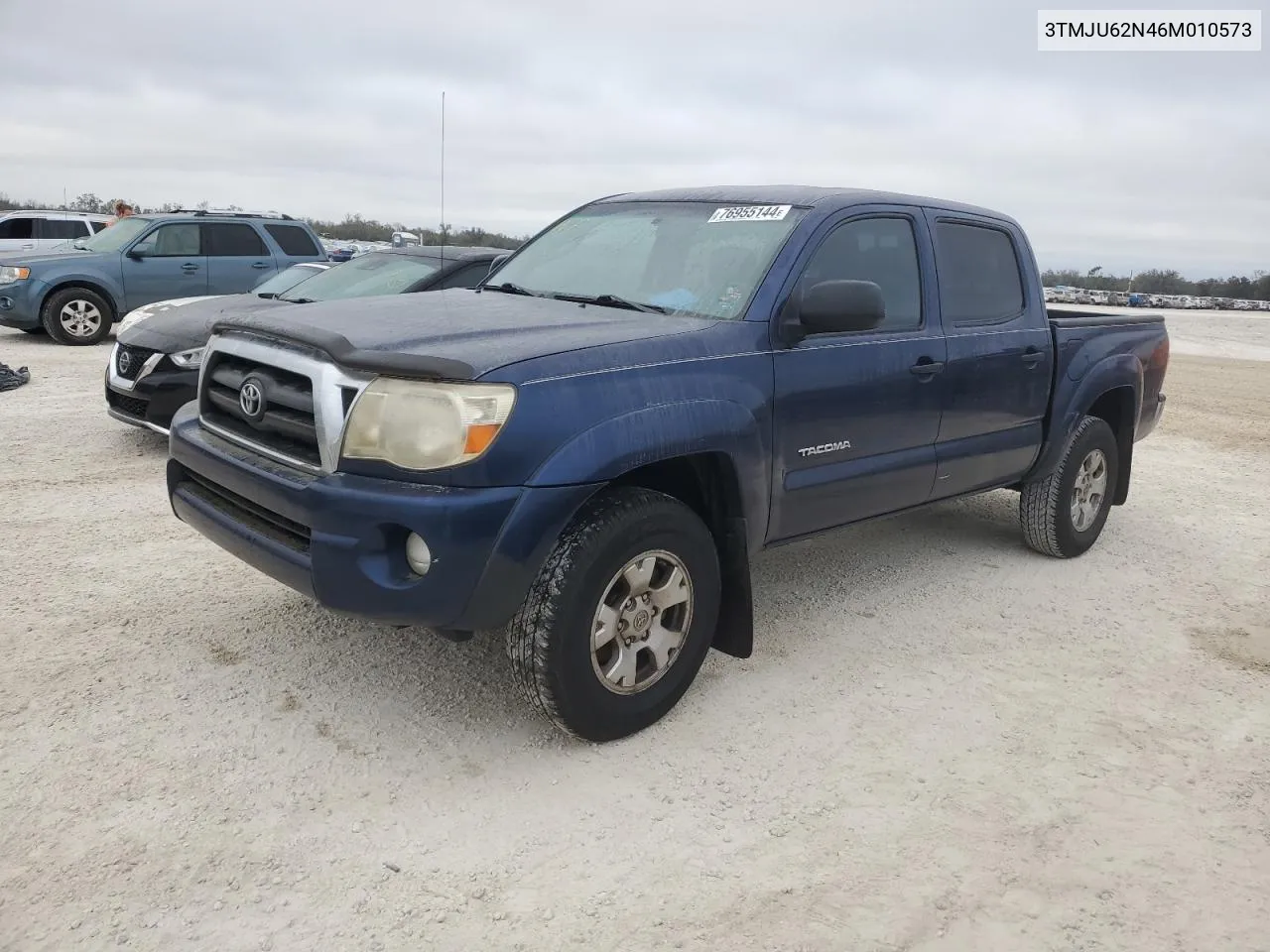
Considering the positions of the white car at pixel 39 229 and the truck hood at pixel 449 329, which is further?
the white car at pixel 39 229

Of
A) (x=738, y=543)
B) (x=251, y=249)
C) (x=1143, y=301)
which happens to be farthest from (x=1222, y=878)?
(x=1143, y=301)

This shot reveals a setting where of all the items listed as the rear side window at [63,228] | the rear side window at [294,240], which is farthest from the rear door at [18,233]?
the rear side window at [294,240]

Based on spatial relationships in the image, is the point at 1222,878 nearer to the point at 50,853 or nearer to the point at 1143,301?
the point at 50,853

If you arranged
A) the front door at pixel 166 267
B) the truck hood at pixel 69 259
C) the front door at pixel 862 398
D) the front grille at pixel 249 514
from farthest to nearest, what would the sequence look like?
1. the front door at pixel 166 267
2. the truck hood at pixel 69 259
3. the front door at pixel 862 398
4. the front grille at pixel 249 514

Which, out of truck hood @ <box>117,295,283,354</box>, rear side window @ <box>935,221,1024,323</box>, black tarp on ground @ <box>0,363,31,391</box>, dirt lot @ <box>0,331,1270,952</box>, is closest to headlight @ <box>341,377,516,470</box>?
dirt lot @ <box>0,331,1270,952</box>

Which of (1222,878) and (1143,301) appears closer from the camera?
(1222,878)

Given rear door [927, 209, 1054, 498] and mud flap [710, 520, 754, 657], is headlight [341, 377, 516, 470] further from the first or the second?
rear door [927, 209, 1054, 498]

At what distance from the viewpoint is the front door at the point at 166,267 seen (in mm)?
12609

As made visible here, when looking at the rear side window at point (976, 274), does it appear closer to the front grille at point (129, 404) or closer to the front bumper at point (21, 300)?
the front grille at point (129, 404)

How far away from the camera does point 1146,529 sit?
20.4 feet

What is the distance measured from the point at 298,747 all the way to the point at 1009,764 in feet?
7.52

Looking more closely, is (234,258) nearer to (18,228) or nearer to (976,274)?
(18,228)

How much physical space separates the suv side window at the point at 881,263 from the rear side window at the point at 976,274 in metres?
0.20

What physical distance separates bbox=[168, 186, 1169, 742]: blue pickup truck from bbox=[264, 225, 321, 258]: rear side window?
9800mm
